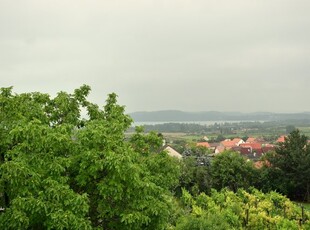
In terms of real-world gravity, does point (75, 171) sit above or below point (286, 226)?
above

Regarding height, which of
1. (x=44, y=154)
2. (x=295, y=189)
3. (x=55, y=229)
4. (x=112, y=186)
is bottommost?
(x=295, y=189)

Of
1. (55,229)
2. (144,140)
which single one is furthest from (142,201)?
(144,140)

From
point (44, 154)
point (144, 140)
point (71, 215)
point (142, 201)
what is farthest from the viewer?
point (144, 140)

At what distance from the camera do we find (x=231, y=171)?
1421 inches

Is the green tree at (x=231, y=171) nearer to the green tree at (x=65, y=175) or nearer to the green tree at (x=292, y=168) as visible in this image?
the green tree at (x=292, y=168)

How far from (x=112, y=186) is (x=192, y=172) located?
29310mm

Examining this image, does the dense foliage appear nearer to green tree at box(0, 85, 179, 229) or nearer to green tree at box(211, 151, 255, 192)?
green tree at box(0, 85, 179, 229)

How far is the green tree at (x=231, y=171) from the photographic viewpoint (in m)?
36.2

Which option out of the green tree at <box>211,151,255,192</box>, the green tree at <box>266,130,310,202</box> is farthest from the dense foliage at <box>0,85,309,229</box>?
the green tree at <box>266,130,310,202</box>

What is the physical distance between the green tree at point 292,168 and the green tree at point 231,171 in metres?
2.63

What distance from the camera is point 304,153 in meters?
37.5

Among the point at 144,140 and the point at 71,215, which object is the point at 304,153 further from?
the point at 71,215

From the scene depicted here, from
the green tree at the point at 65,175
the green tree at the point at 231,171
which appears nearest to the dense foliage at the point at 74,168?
the green tree at the point at 65,175

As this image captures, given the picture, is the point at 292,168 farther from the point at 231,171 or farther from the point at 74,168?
the point at 74,168
